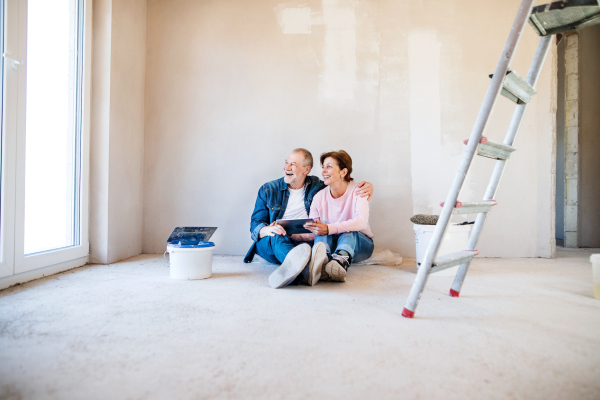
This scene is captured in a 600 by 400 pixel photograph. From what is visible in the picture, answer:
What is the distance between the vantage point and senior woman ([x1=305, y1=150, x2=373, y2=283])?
7.56 ft

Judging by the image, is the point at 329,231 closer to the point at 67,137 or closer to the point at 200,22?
the point at 67,137

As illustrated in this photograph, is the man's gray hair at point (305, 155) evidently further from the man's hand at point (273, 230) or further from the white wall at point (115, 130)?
the white wall at point (115, 130)

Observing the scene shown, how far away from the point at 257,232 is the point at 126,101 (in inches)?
59.1

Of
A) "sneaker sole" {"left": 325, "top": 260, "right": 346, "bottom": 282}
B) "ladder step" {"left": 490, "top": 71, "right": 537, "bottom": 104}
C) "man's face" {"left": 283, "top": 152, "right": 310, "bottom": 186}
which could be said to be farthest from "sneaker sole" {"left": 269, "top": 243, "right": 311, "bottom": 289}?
"ladder step" {"left": 490, "top": 71, "right": 537, "bottom": 104}

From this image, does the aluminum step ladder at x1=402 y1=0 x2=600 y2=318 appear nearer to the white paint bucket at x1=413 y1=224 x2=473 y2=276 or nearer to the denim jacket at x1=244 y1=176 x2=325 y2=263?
the white paint bucket at x1=413 y1=224 x2=473 y2=276

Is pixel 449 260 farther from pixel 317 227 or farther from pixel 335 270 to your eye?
pixel 317 227

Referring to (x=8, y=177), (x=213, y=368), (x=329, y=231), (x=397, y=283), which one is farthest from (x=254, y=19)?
(x=213, y=368)

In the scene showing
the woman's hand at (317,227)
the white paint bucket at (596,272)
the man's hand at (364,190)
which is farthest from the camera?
the man's hand at (364,190)

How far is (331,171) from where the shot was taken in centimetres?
252

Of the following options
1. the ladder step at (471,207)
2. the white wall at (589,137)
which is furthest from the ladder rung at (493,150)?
the white wall at (589,137)

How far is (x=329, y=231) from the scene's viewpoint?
2348 mm

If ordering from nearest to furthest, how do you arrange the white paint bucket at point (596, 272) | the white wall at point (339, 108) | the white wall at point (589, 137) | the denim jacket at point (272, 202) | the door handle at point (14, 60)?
the white paint bucket at point (596, 272), the door handle at point (14, 60), the denim jacket at point (272, 202), the white wall at point (339, 108), the white wall at point (589, 137)

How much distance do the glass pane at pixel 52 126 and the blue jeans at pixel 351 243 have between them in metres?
1.69

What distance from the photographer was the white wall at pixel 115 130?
102 inches
